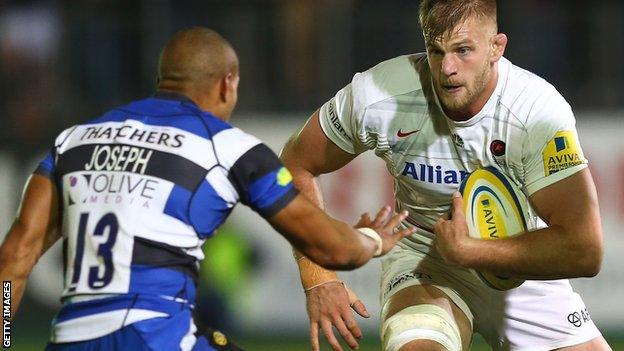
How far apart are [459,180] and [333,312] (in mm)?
857

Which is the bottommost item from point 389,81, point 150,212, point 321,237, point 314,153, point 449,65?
point 314,153

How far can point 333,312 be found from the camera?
17.9ft

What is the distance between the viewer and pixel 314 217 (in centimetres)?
442

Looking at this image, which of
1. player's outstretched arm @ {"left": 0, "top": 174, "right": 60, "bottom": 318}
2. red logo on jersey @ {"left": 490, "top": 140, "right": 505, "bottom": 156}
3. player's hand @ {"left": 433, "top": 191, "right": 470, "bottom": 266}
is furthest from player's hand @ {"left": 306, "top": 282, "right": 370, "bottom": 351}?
player's outstretched arm @ {"left": 0, "top": 174, "right": 60, "bottom": 318}

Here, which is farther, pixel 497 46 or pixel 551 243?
pixel 497 46

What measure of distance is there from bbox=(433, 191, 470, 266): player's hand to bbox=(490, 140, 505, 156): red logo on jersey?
32cm

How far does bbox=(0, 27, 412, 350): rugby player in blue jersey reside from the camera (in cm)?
427

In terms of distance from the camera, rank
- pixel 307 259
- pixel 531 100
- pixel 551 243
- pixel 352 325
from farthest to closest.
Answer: pixel 307 259 → pixel 352 325 → pixel 531 100 → pixel 551 243

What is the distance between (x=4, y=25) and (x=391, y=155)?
244 inches

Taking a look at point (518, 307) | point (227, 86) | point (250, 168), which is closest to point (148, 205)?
point (250, 168)

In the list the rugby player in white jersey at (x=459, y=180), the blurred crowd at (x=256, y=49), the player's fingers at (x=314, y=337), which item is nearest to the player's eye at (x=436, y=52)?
the rugby player in white jersey at (x=459, y=180)

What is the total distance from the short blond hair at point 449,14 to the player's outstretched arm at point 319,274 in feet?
2.75

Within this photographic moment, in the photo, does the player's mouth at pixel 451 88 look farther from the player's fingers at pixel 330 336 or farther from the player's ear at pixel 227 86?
the player's fingers at pixel 330 336

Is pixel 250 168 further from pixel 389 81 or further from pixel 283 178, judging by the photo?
pixel 389 81
